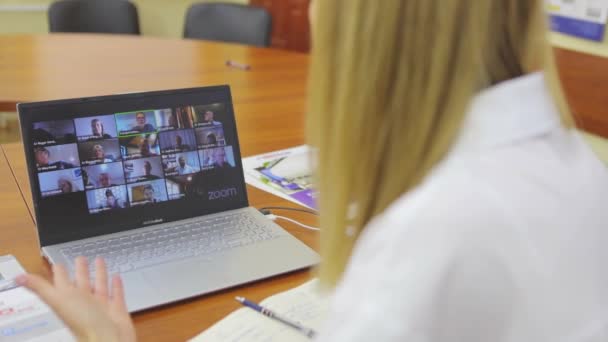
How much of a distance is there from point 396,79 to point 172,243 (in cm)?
65

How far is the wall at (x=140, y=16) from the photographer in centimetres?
386

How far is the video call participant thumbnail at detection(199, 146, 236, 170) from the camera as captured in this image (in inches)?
51.2

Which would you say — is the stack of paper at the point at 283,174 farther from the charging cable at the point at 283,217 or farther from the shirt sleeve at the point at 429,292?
the shirt sleeve at the point at 429,292

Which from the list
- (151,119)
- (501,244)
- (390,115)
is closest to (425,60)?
(390,115)

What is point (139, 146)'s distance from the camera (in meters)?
1.24

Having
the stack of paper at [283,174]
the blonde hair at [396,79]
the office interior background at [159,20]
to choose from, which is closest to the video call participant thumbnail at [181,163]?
the stack of paper at [283,174]

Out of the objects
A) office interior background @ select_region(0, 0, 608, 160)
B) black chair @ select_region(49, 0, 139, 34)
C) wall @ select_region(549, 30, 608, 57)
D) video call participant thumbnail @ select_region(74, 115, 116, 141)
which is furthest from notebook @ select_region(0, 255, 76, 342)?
office interior background @ select_region(0, 0, 608, 160)

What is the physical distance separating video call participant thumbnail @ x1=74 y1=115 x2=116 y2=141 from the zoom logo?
0.21 m

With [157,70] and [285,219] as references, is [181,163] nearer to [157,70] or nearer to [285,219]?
[285,219]

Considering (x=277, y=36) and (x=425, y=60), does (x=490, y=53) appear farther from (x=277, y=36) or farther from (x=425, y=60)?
(x=277, y=36)

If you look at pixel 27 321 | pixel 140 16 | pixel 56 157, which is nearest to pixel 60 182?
pixel 56 157

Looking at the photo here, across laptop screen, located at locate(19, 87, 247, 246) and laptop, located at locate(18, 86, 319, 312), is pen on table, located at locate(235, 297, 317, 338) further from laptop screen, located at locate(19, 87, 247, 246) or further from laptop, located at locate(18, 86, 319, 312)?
laptop screen, located at locate(19, 87, 247, 246)

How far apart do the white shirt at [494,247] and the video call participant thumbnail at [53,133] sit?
70cm

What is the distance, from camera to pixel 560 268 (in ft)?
2.16
